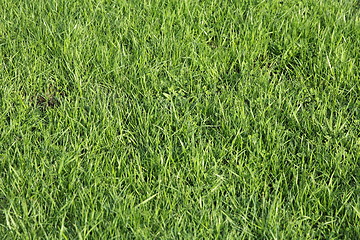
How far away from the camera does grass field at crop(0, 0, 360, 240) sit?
2.65 m

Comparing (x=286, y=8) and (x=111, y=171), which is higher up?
(x=286, y=8)

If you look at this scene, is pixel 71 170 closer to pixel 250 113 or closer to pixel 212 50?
pixel 250 113

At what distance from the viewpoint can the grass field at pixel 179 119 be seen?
8.70 ft

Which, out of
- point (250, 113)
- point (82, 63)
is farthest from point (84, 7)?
point (250, 113)

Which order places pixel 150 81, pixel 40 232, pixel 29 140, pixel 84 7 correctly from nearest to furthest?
pixel 40 232 → pixel 29 140 → pixel 150 81 → pixel 84 7

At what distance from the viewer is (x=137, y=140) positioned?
316cm

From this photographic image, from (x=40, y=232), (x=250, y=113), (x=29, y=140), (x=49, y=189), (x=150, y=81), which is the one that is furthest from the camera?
(x=150, y=81)

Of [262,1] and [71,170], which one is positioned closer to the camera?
[71,170]

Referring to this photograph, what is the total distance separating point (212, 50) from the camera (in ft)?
12.8

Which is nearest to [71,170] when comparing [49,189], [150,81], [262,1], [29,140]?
[49,189]

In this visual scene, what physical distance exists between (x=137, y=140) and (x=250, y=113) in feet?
2.14

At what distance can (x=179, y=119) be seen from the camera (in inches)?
127

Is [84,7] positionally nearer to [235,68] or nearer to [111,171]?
[235,68]

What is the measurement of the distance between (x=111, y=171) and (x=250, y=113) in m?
0.87
